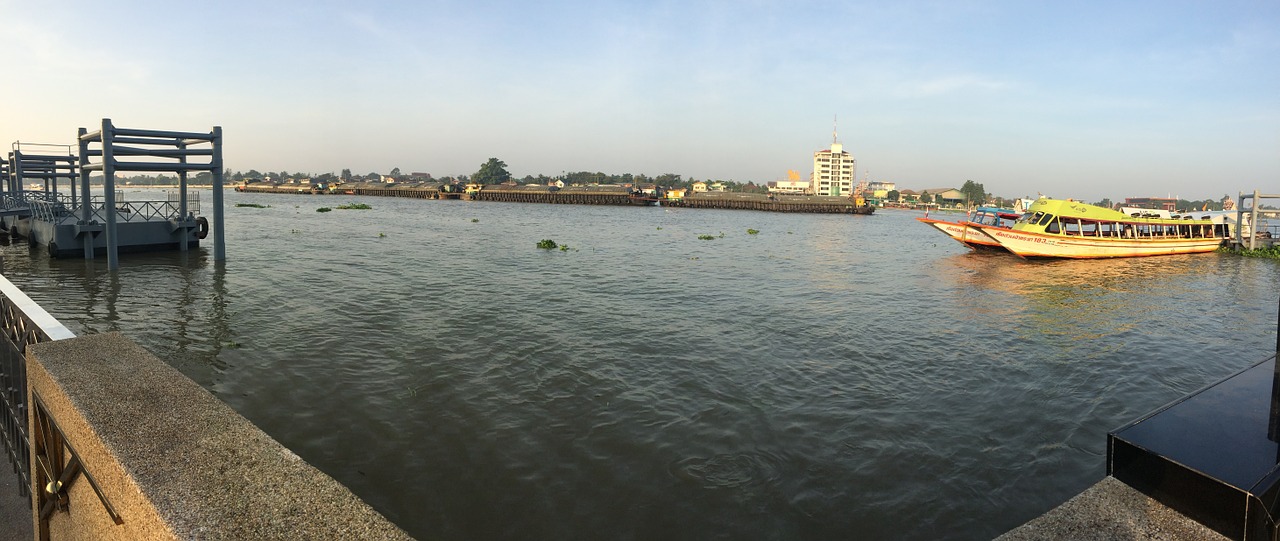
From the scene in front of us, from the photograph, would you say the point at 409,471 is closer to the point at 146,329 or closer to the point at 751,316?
the point at 146,329

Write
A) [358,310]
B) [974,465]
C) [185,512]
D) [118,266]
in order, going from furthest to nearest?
[118,266] → [358,310] → [974,465] → [185,512]

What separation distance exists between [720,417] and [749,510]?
95.5 inches

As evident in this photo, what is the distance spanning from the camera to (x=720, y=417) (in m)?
8.75

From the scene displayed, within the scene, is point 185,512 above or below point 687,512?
above

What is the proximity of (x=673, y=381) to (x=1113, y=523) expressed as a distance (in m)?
7.37

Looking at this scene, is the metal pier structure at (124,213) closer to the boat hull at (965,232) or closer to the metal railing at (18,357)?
the metal railing at (18,357)

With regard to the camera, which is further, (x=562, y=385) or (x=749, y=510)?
(x=562, y=385)

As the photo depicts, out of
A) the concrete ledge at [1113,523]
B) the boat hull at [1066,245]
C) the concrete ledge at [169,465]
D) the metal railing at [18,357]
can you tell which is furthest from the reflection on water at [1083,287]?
the metal railing at [18,357]

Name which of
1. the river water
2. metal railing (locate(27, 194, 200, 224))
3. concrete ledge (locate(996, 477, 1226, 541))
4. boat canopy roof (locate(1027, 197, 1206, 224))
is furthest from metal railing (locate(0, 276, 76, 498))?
boat canopy roof (locate(1027, 197, 1206, 224))

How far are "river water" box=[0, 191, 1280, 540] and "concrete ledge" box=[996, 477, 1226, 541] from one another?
2.85m

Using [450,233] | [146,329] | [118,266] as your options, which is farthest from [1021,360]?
[450,233]

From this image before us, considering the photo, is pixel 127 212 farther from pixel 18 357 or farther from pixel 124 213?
pixel 18 357

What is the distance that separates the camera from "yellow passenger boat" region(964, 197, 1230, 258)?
32375 mm

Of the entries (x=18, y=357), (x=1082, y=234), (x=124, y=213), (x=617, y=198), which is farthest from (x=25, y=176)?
(x=617, y=198)
